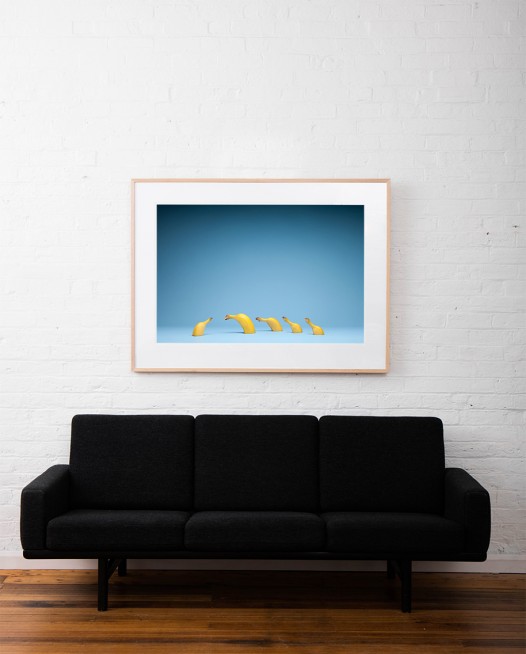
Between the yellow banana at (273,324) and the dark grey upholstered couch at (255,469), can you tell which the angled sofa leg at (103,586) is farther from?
the yellow banana at (273,324)

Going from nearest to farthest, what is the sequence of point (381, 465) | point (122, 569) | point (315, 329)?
point (381, 465) < point (122, 569) < point (315, 329)

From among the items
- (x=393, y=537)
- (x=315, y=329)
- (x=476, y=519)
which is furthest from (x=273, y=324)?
(x=476, y=519)

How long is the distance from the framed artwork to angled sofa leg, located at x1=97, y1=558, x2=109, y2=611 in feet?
3.26

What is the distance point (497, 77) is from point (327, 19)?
0.93 metres

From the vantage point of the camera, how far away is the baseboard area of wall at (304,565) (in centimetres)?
361

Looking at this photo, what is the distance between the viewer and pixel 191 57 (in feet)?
11.9

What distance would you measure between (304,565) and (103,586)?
106 cm

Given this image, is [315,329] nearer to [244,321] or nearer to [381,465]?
[244,321]

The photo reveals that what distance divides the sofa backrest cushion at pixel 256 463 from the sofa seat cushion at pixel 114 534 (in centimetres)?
35

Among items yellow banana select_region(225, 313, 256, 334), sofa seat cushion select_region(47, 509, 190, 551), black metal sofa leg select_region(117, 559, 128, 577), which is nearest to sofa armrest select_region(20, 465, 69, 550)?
sofa seat cushion select_region(47, 509, 190, 551)

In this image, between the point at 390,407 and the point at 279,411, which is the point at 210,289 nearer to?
the point at 279,411

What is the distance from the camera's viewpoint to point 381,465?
3.37m

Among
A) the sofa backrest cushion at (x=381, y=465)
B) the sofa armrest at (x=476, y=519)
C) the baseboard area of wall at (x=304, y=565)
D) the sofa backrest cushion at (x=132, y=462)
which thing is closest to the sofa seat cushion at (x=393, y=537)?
the sofa armrest at (x=476, y=519)

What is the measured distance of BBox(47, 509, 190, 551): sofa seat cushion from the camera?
301 cm
